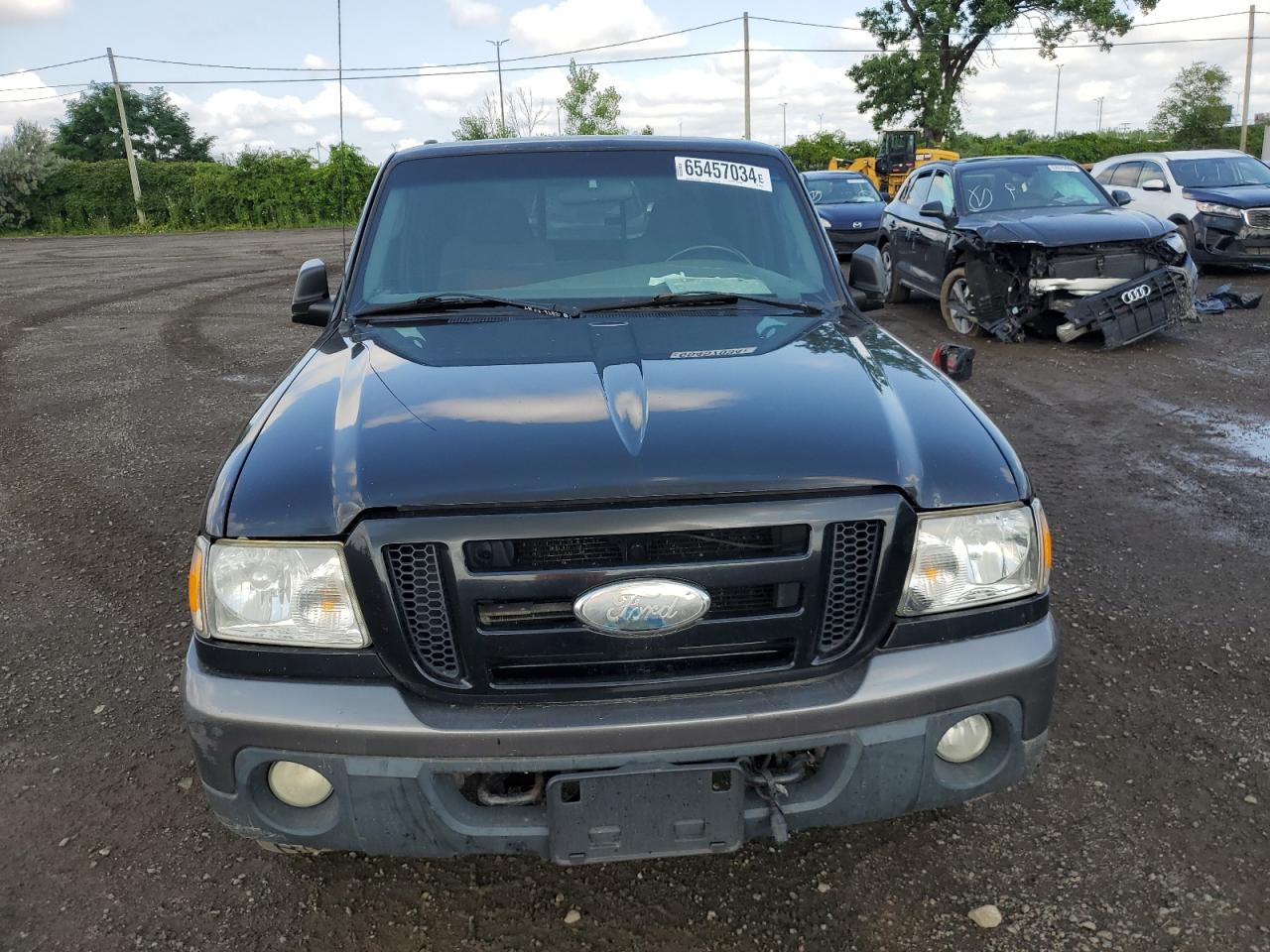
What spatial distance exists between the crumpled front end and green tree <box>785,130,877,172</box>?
108 feet

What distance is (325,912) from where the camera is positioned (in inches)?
94.3

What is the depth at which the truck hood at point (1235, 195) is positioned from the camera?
12.7 meters

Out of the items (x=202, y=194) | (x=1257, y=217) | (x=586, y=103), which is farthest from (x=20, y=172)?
(x=1257, y=217)

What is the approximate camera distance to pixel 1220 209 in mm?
12859

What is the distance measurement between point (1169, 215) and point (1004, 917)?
13711 mm

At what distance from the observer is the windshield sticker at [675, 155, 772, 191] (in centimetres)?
344

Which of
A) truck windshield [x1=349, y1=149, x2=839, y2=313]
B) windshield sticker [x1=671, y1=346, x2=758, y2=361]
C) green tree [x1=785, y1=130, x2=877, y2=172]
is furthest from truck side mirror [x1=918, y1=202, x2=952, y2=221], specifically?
green tree [x1=785, y1=130, x2=877, y2=172]

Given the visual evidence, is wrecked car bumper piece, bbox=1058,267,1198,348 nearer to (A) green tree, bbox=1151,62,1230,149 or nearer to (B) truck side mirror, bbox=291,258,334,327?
(B) truck side mirror, bbox=291,258,334,327

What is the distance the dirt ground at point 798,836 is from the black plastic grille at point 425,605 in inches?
30.7

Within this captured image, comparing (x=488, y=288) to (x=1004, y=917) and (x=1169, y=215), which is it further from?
(x=1169, y=215)

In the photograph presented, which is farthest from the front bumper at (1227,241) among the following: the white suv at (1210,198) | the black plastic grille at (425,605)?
the black plastic grille at (425,605)

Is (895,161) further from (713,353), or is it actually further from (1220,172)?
(713,353)

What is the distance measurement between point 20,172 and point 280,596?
43.4 metres

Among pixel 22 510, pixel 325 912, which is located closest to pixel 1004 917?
pixel 325 912
